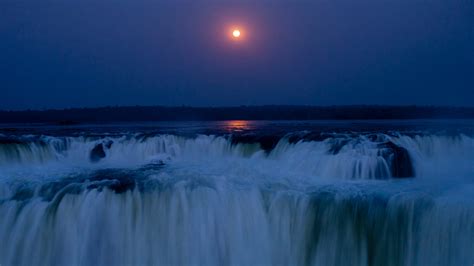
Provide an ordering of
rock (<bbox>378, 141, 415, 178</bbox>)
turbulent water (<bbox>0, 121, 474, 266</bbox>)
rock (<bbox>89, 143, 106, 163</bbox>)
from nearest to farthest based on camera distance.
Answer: turbulent water (<bbox>0, 121, 474, 266</bbox>) < rock (<bbox>378, 141, 415, 178</bbox>) < rock (<bbox>89, 143, 106, 163</bbox>)

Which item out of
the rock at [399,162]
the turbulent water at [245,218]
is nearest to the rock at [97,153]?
the turbulent water at [245,218]

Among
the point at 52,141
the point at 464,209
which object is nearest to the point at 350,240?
the point at 464,209

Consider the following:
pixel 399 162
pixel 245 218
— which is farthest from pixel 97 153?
pixel 399 162

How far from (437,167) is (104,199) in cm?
986

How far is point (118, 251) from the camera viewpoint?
23.1 ft

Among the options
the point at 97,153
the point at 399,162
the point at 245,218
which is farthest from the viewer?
the point at 97,153

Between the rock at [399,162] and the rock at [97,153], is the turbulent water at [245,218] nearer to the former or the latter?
the rock at [399,162]

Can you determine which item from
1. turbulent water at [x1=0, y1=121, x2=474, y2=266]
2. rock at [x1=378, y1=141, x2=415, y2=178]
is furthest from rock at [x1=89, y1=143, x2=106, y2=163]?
rock at [x1=378, y1=141, x2=415, y2=178]

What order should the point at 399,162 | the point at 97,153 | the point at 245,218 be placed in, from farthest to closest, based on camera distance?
the point at 97,153
the point at 399,162
the point at 245,218

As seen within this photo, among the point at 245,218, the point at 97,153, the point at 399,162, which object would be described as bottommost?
the point at 245,218

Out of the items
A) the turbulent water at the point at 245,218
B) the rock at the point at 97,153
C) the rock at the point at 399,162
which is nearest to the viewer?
the turbulent water at the point at 245,218

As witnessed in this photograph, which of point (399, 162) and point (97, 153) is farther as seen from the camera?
point (97, 153)

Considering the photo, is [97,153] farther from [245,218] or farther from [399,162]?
[399,162]

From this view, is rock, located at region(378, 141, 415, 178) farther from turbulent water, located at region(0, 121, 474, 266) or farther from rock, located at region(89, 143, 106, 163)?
rock, located at region(89, 143, 106, 163)
